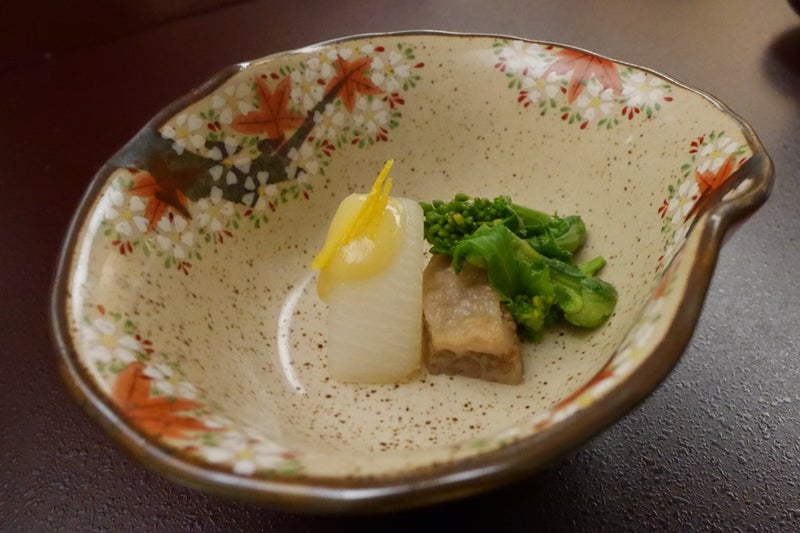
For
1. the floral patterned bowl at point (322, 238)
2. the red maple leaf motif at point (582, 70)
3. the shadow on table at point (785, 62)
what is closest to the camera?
the floral patterned bowl at point (322, 238)

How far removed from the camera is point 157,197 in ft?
4.82

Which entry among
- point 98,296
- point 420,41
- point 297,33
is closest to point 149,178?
point 98,296

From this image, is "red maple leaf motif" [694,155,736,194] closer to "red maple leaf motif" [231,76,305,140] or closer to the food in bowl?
the food in bowl

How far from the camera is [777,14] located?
2.57 m

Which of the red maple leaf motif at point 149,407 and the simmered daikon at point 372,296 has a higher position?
the simmered daikon at point 372,296

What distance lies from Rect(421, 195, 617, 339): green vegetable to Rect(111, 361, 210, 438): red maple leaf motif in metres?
0.68

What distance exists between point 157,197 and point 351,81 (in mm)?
661

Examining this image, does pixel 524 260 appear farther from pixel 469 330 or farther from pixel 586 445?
pixel 586 445

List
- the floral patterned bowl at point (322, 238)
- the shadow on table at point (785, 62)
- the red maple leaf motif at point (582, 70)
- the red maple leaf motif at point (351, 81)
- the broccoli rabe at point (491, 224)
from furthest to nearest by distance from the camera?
the shadow on table at point (785, 62) → the red maple leaf motif at point (351, 81) → the red maple leaf motif at point (582, 70) → the broccoli rabe at point (491, 224) → the floral patterned bowl at point (322, 238)

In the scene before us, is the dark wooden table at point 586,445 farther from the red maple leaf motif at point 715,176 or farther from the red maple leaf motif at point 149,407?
the red maple leaf motif at point 149,407

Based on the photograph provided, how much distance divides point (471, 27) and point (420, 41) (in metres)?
0.92

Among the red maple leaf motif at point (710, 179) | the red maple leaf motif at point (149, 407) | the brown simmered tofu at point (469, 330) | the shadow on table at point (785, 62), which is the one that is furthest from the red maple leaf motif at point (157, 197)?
the shadow on table at point (785, 62)

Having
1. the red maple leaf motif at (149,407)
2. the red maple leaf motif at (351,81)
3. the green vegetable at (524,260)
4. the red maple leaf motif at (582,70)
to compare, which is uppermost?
the red maple leaf motif at (582,70)

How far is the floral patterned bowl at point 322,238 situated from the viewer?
870 mm
